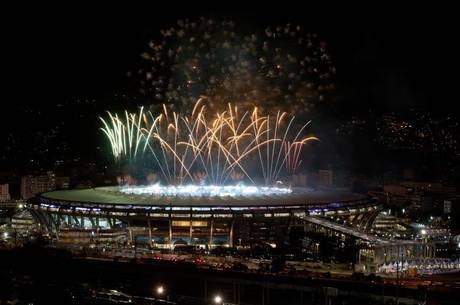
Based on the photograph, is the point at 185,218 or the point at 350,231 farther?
the point at 185,218

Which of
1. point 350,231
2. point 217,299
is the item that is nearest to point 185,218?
point 350,231

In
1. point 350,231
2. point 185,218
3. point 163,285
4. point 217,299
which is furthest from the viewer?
point 185,218

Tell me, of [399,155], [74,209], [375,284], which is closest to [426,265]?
[375,284]

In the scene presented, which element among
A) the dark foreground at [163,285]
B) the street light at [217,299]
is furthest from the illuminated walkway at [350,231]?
the street light at [217,299]

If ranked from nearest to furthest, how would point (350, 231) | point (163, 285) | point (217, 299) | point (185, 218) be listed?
point (217, 299)
point (163, 285)
point (350, 231)
point (185, 218)

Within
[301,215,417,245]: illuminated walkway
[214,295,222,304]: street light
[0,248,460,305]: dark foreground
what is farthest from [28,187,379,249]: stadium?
[214,295,222,304]: street light

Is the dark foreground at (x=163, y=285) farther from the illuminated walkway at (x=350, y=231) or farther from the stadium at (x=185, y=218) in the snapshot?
the illuminated walkway at (x=350, y=231)

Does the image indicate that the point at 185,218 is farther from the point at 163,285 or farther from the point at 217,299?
the point at 217,299

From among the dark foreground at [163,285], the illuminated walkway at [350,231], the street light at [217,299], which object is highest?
the illuminated walkway at [350,231]
